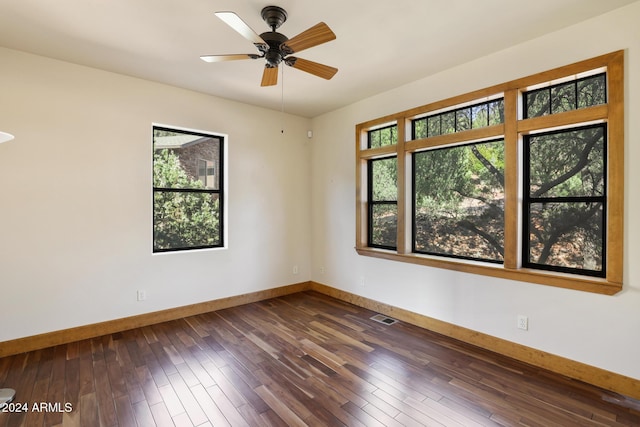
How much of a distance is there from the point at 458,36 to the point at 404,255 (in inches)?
93.6

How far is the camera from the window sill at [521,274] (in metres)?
2.39

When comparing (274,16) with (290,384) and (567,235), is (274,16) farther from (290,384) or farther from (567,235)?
(567,235)

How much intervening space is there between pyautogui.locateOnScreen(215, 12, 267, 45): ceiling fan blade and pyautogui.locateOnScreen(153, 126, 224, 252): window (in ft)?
7.61

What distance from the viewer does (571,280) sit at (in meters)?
2.51

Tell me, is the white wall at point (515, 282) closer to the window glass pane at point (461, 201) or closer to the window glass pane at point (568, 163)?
the window glass pane at point (568, 163)

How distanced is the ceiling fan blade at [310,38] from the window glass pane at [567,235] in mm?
2425

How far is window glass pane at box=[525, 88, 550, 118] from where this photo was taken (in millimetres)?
2775

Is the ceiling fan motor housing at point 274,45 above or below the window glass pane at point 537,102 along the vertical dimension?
above

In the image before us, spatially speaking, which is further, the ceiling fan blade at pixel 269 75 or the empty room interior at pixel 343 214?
the ceiling fan blade at pixel 269 75

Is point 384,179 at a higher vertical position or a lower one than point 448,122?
lower

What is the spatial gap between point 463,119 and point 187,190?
351 centimetres

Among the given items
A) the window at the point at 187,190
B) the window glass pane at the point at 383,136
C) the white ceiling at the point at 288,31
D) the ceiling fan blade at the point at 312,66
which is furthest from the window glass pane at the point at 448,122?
the window at the point at 187,190

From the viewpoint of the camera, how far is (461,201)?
3.44 meters

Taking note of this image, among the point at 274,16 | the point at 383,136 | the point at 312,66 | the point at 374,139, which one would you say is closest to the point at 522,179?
the point at 383,136
